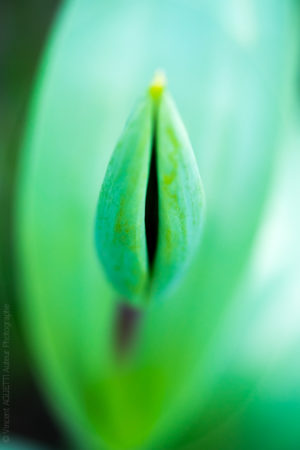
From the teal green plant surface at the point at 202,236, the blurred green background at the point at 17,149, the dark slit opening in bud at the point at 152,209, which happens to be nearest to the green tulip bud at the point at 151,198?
the dark slit opening in bud at the point at 152,209

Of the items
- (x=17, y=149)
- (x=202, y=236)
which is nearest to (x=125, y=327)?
(x=202, y=236)

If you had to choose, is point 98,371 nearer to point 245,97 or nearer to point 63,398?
point 63,398

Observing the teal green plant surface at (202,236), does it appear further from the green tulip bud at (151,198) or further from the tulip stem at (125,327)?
the green tulip bud at (151,198)

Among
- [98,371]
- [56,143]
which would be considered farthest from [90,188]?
[98,371]

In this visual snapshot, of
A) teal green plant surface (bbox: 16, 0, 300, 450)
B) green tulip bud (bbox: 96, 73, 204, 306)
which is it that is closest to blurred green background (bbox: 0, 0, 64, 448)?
teal green plant surface (bbox: 16, 0, 300, 450)

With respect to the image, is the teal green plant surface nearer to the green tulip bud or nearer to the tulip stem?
the tulip stem

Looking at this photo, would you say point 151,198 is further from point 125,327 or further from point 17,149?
point 17,149
